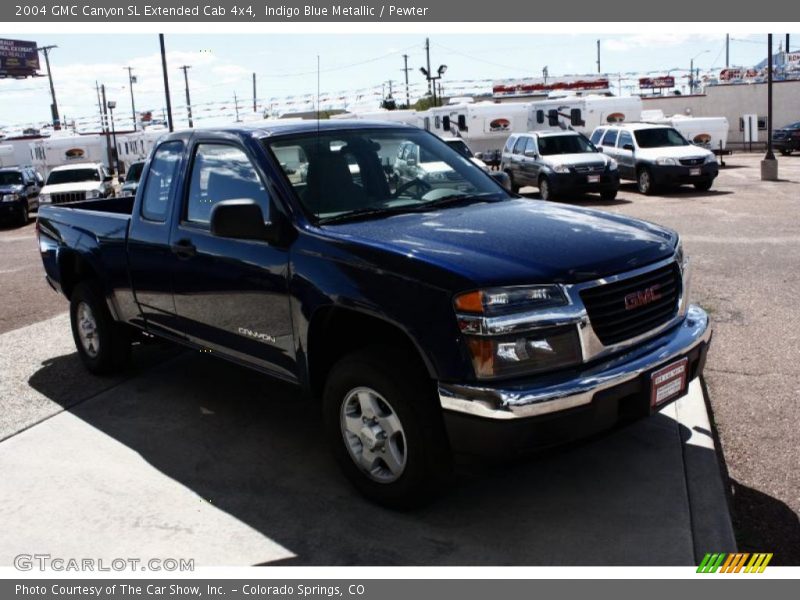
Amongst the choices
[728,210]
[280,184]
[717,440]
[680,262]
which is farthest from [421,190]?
[728,210]

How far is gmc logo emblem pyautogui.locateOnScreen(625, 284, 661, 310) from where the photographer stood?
3762 mm

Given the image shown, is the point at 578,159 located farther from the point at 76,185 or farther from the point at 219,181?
the point at 219,181

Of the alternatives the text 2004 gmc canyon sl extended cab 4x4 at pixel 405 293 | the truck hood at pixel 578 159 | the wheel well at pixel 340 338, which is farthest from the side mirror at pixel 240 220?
the truck hood at pixel 578 159

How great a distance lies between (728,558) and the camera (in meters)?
3.39

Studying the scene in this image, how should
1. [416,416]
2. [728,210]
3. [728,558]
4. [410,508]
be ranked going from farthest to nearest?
[728,210] < [410,508] < [416,416] < [728,558]

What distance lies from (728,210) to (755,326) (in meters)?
9.58

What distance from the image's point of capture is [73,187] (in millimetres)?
21844

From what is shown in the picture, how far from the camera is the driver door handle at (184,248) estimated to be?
16.0ft

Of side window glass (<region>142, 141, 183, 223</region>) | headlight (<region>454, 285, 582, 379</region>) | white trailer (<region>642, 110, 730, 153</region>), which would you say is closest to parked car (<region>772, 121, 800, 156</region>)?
white trailer (<region>642, 110, 730, 153</region>)

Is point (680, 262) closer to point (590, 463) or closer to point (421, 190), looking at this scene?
point (590, 463)

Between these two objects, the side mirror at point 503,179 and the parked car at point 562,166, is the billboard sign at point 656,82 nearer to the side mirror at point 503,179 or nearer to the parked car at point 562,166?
the parked car at point 562,166

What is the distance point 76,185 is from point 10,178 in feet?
9.98

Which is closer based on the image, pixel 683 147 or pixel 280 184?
pixel 280 184

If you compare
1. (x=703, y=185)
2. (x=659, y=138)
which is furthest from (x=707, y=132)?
(x=703, y=185)
